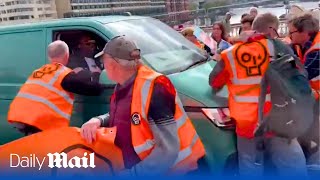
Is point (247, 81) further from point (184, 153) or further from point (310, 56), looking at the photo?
point (184, 153)

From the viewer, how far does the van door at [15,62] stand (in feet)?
12.6

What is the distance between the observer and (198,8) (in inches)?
443

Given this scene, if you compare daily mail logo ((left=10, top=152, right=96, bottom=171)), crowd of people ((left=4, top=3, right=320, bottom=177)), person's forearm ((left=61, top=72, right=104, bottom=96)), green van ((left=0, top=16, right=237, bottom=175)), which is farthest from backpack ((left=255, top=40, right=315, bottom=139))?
person's forearm ((left=61, top=72, right=104, bottom=96))

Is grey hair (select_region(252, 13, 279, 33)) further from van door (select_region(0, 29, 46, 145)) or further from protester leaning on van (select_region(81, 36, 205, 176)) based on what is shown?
van door (select_region(0, 29, 46, 145))

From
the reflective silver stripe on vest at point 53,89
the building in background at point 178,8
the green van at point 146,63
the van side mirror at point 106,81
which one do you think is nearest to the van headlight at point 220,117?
the green van at point 146,63

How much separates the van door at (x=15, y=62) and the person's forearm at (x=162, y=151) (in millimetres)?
1985

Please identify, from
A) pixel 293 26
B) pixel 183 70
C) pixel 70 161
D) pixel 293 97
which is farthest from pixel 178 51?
pixel 70 161

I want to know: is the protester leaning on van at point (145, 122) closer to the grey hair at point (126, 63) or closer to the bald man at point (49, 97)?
the grey hair at point (126, 63)

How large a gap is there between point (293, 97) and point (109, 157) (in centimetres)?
121

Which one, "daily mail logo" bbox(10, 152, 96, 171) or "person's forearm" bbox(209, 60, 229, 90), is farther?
"person's forearm" bbox(209, 60, 229, 90)

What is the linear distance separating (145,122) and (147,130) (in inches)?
2.2

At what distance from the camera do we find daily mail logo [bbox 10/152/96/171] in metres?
2.39

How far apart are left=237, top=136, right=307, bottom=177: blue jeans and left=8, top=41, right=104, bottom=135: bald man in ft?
→ 4.27

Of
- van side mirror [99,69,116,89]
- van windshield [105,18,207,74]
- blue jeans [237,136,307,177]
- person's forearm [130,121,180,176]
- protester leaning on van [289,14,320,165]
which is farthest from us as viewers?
van windshield [105,18,207,74]
